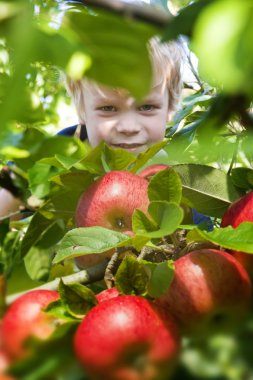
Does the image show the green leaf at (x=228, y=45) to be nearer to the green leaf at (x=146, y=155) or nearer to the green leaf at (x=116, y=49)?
the green leaf at (x=116, y=49)

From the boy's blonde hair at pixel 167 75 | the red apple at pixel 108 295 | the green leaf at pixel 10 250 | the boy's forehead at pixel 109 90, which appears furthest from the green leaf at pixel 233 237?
the boy's blonde hair at pixel 167 75

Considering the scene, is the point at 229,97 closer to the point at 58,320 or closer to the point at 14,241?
the point at 58,320

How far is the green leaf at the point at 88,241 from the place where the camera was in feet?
2.09

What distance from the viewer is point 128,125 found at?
173 cm

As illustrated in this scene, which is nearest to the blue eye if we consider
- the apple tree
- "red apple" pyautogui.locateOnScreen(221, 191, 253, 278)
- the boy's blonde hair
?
the boy's blonde hair

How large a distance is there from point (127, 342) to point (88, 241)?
222mm

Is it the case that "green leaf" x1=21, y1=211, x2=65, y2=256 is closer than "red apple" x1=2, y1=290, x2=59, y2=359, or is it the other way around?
"red apple" x1=2, y1=290, x2=59, y2=359

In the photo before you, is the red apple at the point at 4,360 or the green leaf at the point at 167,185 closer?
the red apple at the point at 4,360

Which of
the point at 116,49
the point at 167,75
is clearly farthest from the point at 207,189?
the point at 167,75

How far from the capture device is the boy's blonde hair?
76.4 inches

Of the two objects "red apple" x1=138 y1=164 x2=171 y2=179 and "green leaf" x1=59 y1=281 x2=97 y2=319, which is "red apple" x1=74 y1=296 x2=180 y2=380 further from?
"red apple" x1=138 y1=164 x2=171 y2=179

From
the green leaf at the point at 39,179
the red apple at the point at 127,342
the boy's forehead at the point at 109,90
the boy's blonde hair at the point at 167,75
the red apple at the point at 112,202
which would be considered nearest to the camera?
the red apple at the point at 127,342

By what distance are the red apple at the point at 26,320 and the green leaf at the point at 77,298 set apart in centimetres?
2

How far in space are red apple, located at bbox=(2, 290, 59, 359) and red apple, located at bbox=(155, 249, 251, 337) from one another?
0.11 metres
